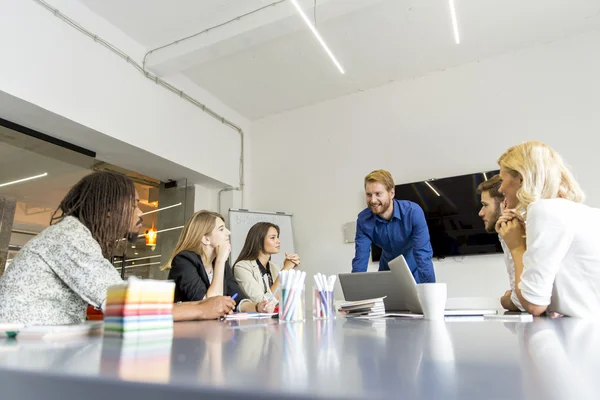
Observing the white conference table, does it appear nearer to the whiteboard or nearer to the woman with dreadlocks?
the woman with dreadlocks

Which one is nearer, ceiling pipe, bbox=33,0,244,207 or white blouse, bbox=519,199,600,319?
white blouse, bbox=519,199,600,319

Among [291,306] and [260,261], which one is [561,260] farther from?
[260,261]

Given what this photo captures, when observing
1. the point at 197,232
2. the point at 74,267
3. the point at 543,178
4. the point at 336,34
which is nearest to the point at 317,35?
the point at 336,34

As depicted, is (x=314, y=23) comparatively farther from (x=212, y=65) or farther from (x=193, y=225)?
(x=193, y=225)

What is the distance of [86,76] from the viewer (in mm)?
3141

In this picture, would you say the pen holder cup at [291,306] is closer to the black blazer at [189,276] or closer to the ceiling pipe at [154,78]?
the black blazer at [189,276]

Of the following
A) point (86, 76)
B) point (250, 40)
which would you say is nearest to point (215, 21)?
point (250, 40)

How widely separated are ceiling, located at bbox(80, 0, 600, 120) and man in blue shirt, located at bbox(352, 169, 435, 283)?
1468 mm

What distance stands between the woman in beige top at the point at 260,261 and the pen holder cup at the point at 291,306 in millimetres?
1518

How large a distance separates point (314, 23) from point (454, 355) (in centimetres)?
337

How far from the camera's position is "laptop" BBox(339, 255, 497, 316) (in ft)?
4.51

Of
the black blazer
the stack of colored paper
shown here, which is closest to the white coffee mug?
the stack of colored paper

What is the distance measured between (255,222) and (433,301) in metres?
3.60

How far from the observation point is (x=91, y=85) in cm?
317
